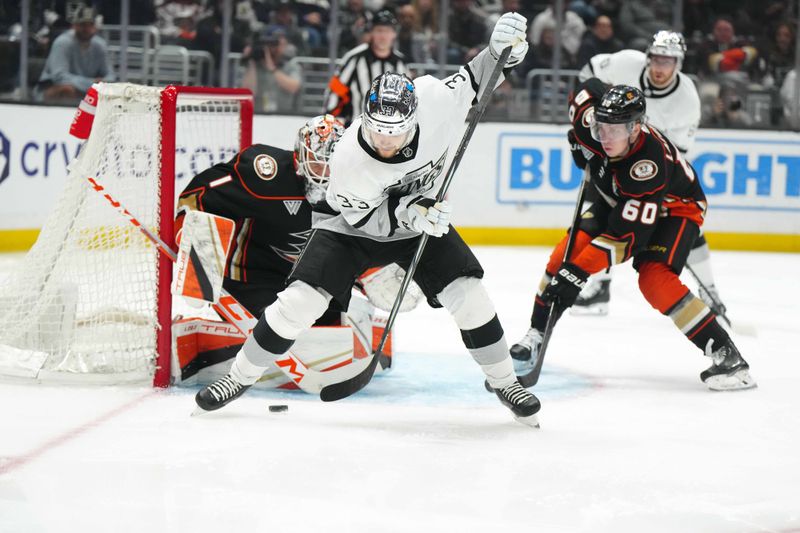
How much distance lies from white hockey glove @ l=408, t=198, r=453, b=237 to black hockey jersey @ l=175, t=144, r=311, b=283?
628mm

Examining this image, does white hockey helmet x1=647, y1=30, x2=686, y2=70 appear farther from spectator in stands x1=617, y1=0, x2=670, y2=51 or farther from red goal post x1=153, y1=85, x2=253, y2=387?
spectator in stands x1=617, y1=0, x2=670, y2=51

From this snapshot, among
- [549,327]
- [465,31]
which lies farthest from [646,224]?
[465,31]

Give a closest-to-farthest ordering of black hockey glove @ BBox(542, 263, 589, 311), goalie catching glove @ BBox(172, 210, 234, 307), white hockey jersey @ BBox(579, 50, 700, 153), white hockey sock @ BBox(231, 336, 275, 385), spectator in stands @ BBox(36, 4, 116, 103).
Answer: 1. white hockey sock @ BBox(231, 336, 275, 385)
2. goalie catching glove @ BBox(172, 210, 234, 307)
3. black hockey glove @ BBox(542, 263, 589, 311)
4. white hockey jersey @ BBox(579, 50, 700, 153)
5. spectator in stands @ BBox(36, 4, 116, 103)

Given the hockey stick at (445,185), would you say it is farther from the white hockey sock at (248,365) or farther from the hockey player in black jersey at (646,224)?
the hockey player in black jersey at (646,224)

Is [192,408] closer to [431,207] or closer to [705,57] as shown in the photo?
[431,207]

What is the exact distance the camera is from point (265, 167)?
302cm

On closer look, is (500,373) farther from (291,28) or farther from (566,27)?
(566,27)

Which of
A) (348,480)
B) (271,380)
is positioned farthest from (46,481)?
(271,380)

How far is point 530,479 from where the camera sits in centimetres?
229

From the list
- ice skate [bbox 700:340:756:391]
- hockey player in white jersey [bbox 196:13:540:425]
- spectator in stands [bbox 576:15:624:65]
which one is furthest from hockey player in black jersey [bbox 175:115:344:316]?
spectator in stands [bbox 576:15:624:65]

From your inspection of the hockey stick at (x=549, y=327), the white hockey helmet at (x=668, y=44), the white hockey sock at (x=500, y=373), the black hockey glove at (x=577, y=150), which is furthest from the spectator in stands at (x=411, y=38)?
the white hockey sock at (x=500, y=373)

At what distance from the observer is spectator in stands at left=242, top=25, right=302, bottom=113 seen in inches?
265

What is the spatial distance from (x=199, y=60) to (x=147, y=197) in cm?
388

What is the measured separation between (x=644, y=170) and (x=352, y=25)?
13.5ft
